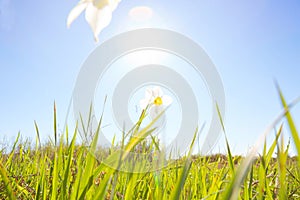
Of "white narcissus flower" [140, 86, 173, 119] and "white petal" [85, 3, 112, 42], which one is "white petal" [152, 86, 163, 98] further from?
"white petal" [85, 3, 112, 42]

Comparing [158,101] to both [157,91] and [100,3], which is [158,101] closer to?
[157,91]

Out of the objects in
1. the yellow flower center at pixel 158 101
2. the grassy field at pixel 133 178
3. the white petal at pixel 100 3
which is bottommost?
the grassy field at pixel 133 178

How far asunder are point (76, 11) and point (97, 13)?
0.05 meters

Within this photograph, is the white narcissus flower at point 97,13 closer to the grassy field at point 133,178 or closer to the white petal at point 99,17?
the white petal at point 99,17

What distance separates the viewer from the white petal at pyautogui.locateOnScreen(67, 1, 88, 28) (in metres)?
0.63

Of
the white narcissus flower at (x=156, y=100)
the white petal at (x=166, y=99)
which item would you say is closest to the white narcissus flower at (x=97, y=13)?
the white narcissus flower at (x=156, y=100)

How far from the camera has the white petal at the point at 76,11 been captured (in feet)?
2.07

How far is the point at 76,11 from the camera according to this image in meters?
0.64

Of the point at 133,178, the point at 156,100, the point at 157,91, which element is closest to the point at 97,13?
the point at 133,178

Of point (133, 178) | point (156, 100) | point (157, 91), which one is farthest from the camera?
point (157, 91)

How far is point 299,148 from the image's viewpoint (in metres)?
0.50

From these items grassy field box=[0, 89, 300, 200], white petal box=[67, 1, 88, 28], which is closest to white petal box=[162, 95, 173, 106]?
grassy field box=[0, 89, 300, 200]

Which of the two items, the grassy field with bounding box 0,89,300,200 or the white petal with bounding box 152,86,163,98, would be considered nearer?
the grassy field with bounding box 0,89,300,200

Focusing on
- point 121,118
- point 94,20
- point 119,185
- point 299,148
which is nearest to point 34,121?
point 121,118
